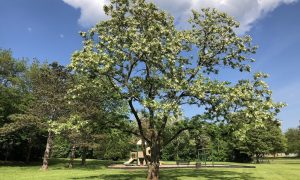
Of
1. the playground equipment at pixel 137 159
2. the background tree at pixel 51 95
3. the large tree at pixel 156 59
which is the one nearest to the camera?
the large tree at pixel 156 59

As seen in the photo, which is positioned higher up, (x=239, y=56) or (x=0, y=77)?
(x=0, y=77)

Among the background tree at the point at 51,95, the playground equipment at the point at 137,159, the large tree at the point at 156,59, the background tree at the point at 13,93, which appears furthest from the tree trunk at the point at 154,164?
the background tree at the point at 13,93

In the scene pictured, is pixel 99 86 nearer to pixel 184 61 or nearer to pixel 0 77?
pixel 184 61

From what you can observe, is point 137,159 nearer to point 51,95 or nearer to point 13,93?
point 51,95

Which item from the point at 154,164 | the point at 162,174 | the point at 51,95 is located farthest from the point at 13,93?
the point at 154,164

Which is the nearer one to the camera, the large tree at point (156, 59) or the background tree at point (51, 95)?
the large tree at point (156, 59)

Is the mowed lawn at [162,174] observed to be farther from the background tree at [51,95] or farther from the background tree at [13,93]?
the background tree at [13,93]

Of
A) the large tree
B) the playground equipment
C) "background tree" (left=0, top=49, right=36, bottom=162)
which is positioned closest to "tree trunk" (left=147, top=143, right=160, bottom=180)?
the large tree

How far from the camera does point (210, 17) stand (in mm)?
26750

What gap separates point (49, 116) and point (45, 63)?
44.1 feet

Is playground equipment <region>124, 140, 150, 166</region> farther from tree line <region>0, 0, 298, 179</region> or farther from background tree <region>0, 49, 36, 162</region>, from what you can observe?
tree line <region>0, 0, 298, 179</region>

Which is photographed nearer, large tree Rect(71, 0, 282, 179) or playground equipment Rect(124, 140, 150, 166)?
large tree Rect(71, 0, 282, 179)

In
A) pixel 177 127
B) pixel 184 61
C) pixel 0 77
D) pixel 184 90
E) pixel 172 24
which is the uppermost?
pixel 0 77

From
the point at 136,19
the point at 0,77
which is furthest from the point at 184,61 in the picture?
the point at 0,77
